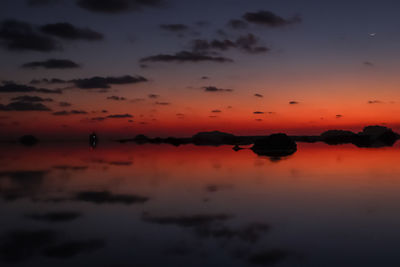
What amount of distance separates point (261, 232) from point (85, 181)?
21.9 m

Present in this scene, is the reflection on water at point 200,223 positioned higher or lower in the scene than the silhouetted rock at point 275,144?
lower

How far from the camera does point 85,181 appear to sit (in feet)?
109

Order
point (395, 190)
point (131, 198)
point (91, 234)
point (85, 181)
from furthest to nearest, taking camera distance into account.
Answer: point (85, 181) < point (395, 190) < point (131, 198) < point (91, 234)

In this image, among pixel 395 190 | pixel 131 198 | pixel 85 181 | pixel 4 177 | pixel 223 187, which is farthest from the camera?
pixel 4 177

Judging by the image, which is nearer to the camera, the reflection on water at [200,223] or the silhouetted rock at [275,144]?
the reflection on water at [200,223]

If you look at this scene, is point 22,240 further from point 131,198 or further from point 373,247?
point 373,247

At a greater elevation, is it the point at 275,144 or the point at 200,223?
the point at 275,144

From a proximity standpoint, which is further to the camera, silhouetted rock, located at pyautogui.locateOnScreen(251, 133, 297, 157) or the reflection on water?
silhouetted rock, located at pyautogui.locateOnScreen(251, 133, 297, 157)

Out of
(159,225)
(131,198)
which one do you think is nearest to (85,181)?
(131,198)

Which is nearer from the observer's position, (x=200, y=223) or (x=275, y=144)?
(x=200, y=223)

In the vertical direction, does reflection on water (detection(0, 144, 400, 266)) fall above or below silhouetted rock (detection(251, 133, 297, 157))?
below

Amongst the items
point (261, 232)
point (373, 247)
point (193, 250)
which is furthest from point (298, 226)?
point (193, 250)

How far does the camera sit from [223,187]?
29.2 meters

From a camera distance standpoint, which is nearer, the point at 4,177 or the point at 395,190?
the point at 395,190
